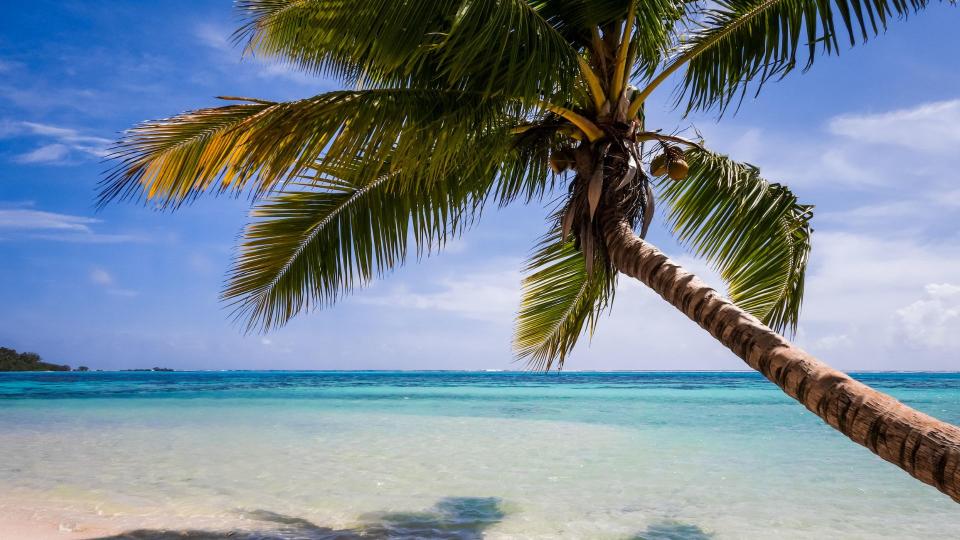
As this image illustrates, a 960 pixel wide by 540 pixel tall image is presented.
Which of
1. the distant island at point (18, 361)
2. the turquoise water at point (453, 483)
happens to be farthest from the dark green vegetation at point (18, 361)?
the turquoise water at point (453, 483)

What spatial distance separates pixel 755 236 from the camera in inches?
207

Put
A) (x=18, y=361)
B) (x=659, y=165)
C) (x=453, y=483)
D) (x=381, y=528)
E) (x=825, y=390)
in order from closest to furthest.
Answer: (x=825, y=390)
(x=659, y=165)
(x=381, y=528)
(x=453, y=483)
(x=18, y=361)

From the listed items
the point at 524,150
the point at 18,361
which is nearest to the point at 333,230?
the point at 524,150

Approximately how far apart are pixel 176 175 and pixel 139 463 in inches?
253

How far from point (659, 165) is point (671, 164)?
0.41ft

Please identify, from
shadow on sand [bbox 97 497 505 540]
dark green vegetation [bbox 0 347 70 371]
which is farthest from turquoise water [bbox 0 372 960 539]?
dark green vegetation [bbox 0 347 70 371]

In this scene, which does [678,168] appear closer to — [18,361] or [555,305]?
[555,305]

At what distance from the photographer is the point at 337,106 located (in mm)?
3717

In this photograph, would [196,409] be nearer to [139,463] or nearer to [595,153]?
[139,463]

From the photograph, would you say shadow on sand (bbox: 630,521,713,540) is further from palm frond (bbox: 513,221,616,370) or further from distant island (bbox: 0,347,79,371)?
distant island (bbox: 0,347,79,371)

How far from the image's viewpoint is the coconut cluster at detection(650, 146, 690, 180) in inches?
181

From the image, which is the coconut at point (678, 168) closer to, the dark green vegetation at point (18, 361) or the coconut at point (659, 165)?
the coconut at point (659, 165)

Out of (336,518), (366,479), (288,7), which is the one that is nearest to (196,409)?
(366,479)

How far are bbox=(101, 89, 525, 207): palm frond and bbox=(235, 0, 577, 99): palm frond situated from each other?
207 mm
